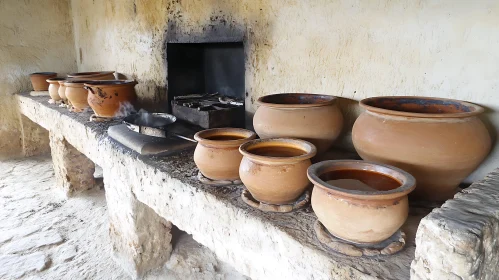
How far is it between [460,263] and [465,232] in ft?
0.19

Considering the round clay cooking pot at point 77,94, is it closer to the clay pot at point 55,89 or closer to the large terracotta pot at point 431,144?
the clay pot at point 55,89

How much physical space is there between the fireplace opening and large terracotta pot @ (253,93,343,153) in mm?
550

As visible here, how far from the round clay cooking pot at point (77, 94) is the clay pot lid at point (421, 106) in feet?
6.76

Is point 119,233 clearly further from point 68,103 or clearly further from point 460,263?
point 460,263

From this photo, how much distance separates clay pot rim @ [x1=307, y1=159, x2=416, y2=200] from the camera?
0.77m

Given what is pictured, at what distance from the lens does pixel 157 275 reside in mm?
1913

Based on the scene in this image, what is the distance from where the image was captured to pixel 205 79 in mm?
2531

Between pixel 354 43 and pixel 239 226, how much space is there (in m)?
0.86

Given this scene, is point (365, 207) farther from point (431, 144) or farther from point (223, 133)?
point (223, 133)

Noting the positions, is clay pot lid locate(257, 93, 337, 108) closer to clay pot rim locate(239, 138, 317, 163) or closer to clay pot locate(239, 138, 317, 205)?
clay pot rim locate(239, 138, 317, 163)

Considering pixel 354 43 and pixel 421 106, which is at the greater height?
pixel 354 43

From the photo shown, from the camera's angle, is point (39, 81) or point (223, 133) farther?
point (39, 81)

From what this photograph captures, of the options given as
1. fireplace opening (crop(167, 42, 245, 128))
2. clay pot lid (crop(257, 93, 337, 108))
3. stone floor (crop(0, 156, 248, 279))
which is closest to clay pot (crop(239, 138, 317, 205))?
clay pot lid (crop(257, 93, 337, 108))

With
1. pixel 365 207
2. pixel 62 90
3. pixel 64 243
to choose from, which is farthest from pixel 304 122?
pixel 62 90
